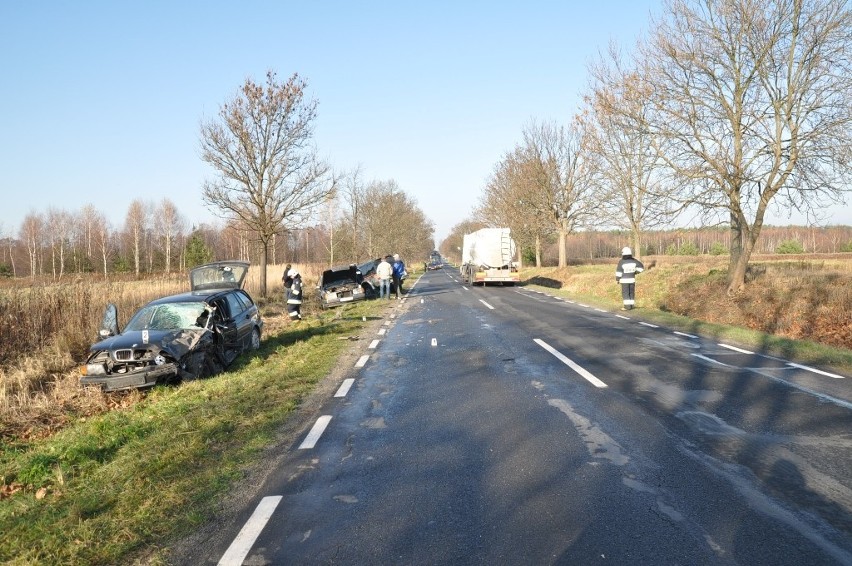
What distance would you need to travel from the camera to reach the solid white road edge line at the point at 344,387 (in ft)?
26.2

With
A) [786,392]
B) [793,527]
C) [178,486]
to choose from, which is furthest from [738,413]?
[178,486]

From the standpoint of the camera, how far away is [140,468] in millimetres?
5414

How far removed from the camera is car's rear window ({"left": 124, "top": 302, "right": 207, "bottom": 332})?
9797mm

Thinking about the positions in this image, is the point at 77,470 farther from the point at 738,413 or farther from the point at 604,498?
the point at 738,413

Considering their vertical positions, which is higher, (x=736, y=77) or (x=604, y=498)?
(x=736, y=77)

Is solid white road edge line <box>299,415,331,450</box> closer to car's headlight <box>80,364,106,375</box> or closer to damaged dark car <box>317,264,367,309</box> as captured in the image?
car's headlight <box>80,364,106,375</box>

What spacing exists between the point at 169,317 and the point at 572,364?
6.87 m

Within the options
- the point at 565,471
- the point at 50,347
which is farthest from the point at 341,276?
the point at 565,471

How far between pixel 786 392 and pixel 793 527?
427 centimetres

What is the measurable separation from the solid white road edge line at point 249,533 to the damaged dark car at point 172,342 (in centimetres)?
506

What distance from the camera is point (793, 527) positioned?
365 centimetres

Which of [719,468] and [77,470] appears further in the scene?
[77,470]

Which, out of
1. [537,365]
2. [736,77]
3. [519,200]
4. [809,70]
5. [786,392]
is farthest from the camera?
[519,200]

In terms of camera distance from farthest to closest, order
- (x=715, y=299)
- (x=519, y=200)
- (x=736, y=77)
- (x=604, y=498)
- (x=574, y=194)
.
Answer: (x=519, y=200) < (x=574, y=194) < (x=715, y=299) < (x=736, y=77) < (x=604, y=498)
